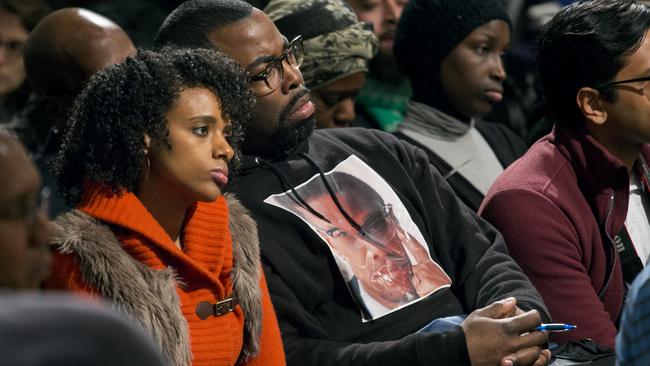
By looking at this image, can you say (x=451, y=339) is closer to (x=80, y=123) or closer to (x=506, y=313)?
(x=506, y=313)

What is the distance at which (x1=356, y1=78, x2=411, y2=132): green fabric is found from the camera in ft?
15.7

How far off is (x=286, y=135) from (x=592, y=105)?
101 centimetres

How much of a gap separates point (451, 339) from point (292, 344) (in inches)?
15.7

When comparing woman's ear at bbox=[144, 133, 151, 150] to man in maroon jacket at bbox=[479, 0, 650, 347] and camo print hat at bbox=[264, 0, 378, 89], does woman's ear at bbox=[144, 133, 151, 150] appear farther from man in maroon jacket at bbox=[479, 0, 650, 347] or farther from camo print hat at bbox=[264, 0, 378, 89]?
camo print hat at bbox=[264, 0, 378, 89]

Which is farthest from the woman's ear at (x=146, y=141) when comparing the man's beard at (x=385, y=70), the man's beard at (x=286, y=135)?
the man's beard at (x=385, y=70)

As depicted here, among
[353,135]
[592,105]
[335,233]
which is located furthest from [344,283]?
[592,105]

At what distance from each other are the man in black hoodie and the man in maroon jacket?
0.49 ft

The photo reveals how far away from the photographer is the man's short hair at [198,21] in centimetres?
344

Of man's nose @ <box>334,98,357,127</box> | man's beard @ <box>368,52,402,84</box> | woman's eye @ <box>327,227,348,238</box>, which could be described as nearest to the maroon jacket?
woman's eye @ <box>327,227,348,238</box>

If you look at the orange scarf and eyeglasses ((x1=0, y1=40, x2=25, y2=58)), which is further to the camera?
eyeglasses ((x1=0, y1=40, x2=25, y2=58))

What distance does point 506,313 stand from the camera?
2984 millimetres

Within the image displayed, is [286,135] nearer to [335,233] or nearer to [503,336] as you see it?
[335,233]

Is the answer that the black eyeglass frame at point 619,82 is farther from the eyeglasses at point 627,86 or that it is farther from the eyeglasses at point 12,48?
the eyeglasses at point 12,48

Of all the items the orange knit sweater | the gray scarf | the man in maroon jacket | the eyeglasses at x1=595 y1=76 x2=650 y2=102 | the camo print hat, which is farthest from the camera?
the gray scarf
